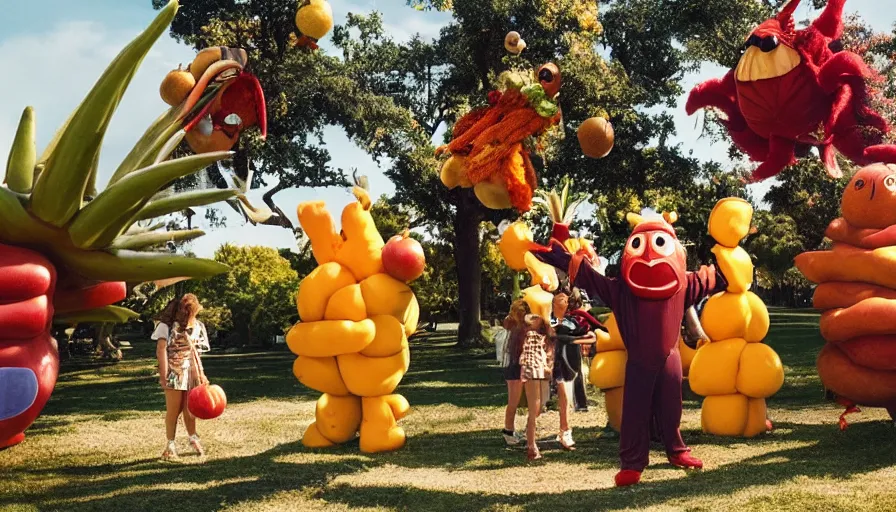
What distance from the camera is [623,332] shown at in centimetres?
645

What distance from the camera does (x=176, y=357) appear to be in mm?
7824

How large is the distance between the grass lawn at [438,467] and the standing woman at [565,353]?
24 centimetres

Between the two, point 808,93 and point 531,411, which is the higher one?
point 808,93

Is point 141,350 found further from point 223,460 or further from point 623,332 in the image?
point 623,332

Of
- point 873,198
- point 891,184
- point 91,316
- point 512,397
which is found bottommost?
point 512,397

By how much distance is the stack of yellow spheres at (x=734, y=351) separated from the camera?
26.5 feet

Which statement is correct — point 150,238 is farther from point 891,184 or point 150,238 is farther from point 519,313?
point 891,184

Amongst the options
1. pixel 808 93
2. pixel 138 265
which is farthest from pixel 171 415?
pixel 808 93

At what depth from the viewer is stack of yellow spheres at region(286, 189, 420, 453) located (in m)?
7.82

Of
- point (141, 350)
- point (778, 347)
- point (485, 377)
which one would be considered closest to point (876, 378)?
point (485, 377)

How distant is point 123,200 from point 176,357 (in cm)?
415

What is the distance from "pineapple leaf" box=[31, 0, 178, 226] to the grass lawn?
2.79 meters

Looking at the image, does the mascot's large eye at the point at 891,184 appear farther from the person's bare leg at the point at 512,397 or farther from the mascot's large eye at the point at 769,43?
the person's bare leg at the point at 512,397

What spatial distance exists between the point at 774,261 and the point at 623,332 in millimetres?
33443
